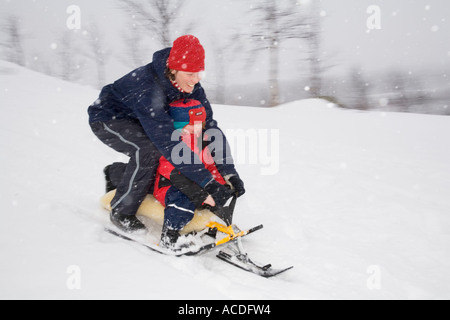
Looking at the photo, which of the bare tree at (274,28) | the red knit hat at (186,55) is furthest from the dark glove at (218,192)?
the bare tree at (274,28)

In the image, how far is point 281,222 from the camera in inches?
154

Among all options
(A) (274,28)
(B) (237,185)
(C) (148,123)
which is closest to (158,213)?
(B) (237,185)

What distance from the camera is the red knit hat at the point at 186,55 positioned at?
296 cm

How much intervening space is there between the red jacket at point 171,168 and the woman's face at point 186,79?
0.45 meters

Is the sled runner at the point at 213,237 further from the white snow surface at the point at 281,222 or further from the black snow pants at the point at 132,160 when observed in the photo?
the black snow pants at the point at 132,160

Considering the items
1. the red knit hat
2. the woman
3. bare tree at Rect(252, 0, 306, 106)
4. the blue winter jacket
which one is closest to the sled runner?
the woman

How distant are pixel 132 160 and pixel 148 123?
0.48 metres

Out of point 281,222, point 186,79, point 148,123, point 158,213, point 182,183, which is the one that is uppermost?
point 186,79

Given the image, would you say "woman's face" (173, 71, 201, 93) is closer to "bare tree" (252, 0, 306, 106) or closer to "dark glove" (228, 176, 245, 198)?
"dark glove" (228, 176, 245, 198)

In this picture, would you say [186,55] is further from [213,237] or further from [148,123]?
[213,237]

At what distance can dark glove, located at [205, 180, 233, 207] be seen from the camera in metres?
3.10
